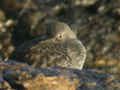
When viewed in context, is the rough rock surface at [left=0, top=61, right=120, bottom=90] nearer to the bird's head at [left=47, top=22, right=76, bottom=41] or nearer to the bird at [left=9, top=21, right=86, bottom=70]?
the bird at [left=9, top=21, right=86, bottom=70]

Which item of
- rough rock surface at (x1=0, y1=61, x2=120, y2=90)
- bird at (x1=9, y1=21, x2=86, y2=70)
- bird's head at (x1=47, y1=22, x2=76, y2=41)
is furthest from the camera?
bird's head at (x1=47, y1=22, x2=76, y2=41)

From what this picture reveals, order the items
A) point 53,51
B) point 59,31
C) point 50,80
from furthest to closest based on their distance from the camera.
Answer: point 59,31 → point 53,51 → point 50,80

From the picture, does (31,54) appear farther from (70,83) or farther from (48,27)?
(70,83)

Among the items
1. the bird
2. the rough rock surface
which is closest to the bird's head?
the bird

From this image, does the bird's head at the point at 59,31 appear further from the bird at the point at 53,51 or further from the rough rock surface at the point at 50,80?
the rough rock surface at the point at 50,80

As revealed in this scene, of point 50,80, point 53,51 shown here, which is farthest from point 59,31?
point 50,80

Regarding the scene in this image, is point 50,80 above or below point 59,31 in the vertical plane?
below

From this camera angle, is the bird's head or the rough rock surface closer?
the rough rock surface

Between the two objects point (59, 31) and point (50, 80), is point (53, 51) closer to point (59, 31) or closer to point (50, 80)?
point (59, 31)

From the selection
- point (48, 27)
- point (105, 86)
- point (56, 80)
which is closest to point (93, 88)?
point (105, 86)
